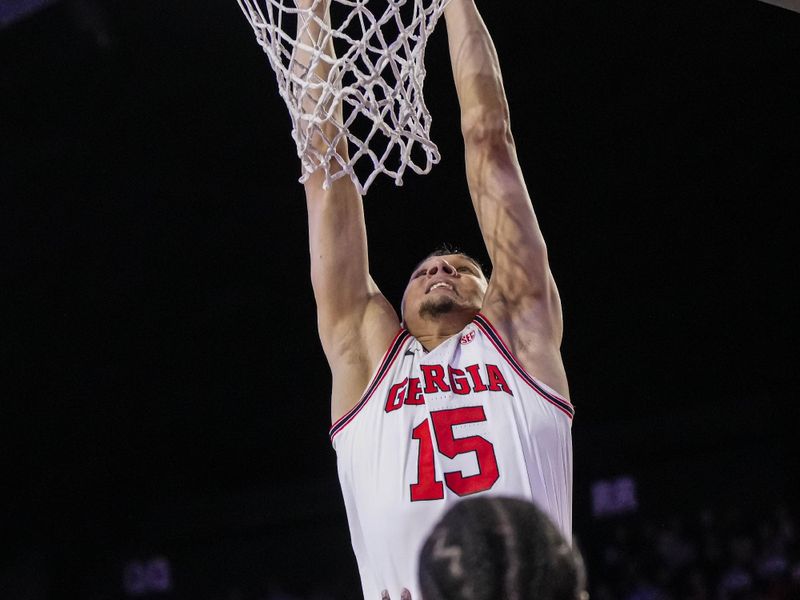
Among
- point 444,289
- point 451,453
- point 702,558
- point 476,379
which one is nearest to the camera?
point 451,453

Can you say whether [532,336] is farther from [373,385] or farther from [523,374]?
[373,385]

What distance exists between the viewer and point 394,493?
6.14 feet

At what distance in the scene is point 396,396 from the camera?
6.51ft

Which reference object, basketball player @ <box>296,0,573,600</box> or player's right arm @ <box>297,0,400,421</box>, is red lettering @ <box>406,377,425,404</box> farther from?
player's right arm @ <box>297,0,400,421</box>

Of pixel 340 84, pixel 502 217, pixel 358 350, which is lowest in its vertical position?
pixel 358 350

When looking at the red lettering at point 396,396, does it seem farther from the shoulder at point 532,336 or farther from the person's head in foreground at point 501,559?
the person's head in foreground at point 501,559

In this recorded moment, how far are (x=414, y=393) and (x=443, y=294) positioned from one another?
33 centimetres

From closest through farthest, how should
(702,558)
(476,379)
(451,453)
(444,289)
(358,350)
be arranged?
(451,453) < (476,379) < (358,350) < (444,289) < (702,558)

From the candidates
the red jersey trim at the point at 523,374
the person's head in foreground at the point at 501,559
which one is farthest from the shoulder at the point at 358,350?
the person's head in foreground at the point at 501,559

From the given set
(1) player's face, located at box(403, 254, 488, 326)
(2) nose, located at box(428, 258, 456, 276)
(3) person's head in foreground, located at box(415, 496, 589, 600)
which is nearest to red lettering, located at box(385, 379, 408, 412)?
(1) player's face, located at box(403, 254, 488, 326)

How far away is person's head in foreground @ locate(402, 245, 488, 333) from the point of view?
2.20 m

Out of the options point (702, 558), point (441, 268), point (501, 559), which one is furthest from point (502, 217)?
point (702, 558)

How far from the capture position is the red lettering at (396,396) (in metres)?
1.97

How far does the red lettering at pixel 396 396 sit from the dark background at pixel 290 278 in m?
2.85
